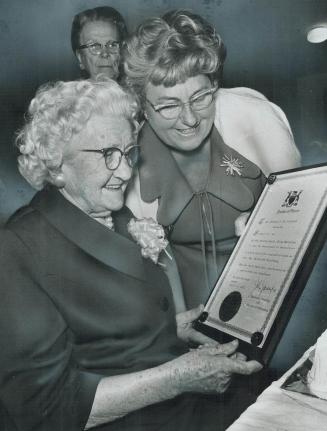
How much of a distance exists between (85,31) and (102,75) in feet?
0.67

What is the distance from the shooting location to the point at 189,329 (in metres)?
2.16

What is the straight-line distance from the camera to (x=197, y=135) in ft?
7.23

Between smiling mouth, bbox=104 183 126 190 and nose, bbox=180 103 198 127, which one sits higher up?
nose, bbox=180 103 198 127

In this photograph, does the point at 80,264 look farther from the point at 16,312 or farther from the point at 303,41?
the point at 303,41

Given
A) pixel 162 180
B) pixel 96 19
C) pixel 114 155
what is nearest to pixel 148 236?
pixel 162 180

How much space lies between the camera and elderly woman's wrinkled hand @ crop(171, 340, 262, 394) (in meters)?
1.89

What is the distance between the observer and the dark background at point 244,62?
1969 millimetres

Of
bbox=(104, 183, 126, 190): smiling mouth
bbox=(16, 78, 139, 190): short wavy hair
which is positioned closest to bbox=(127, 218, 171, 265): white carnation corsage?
bbox=(104, 183, 126, 190): smiling mouth

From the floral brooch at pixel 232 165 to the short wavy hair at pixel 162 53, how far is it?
42cm

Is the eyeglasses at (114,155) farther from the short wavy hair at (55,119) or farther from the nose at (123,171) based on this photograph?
the short wavy hair at (55,119)

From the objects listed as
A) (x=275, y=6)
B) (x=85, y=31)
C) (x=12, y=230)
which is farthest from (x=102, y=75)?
(x=275, y=6)

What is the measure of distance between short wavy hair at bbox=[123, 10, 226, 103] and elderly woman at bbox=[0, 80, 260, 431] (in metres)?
0.16

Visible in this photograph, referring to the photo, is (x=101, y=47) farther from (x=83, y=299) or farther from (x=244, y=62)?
(x=83, y=299)

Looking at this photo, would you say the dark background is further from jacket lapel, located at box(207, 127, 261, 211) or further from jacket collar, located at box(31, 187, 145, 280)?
jacket lapel, located at box(207, 127, 261, 211)
